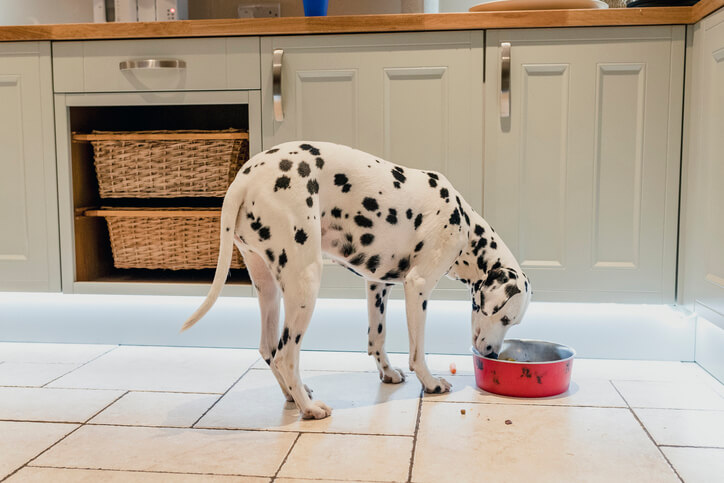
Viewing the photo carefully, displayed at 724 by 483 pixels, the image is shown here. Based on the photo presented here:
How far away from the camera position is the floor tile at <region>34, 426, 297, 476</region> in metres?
1.65

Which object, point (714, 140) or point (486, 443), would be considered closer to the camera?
point (486, 443)

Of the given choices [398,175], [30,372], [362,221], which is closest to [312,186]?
[362,221]

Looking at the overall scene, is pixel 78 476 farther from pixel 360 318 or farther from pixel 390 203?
pixel 360 318

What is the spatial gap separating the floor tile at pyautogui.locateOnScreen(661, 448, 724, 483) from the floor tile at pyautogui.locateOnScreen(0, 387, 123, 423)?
1520 millimetres

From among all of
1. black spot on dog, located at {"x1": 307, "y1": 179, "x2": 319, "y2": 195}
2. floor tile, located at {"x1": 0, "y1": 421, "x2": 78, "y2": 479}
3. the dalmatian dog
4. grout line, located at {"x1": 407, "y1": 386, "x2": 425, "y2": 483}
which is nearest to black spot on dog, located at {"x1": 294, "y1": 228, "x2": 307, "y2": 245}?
the dalmatian dog

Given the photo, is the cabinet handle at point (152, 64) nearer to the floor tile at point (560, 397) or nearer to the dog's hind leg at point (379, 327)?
the dog's hind leg at point (379, 327)

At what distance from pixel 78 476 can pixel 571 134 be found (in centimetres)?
186

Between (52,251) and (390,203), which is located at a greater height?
(390,203)

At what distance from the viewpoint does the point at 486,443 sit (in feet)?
5.91

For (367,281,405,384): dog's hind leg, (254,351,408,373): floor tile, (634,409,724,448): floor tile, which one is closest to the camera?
(634,409,724,448): floor tile

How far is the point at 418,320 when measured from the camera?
2.11 meters

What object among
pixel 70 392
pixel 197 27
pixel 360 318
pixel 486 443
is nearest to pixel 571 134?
pixel 360 318

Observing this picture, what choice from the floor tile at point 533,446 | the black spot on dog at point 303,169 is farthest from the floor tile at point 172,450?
the black spot on dog at point 303,169

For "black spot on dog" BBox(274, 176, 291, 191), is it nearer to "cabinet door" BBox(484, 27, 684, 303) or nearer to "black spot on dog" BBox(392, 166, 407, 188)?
"black spot on dog" BBox(392, 166, 407, 188)
